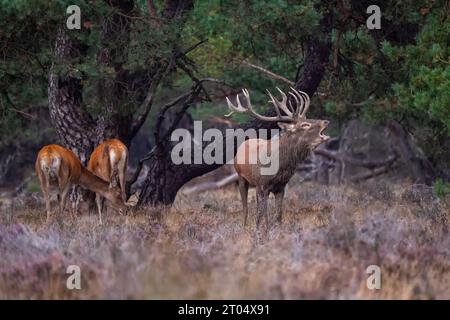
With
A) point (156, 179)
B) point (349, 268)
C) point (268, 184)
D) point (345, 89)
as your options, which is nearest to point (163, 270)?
point (349, 268)

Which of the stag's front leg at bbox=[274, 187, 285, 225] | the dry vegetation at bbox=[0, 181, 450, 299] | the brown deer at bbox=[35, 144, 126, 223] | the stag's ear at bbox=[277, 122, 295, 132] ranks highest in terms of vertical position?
the stag's ear at bbox=[277, 122, 295, 132]

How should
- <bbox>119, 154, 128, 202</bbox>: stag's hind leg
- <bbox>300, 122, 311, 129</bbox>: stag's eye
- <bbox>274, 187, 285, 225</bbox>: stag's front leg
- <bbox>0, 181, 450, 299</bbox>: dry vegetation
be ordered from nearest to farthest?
<bbox>0, 181, 450, 299</bbox>: dry vegetation < <bbox>274, 187, 285, 225</bbox>: stag's front leg < <bbox>300, 122, 311, 129</bbox>: stag's eye < <bbox>119, 154, 128, 202</bbox>: stag's hind leg

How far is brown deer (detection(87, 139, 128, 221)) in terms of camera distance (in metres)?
12.8

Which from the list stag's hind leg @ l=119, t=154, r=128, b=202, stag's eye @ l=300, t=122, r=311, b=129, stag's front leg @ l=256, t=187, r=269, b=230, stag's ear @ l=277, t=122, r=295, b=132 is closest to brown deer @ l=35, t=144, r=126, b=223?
stag's hind leg @ l=119, t=154, r=128, b=202

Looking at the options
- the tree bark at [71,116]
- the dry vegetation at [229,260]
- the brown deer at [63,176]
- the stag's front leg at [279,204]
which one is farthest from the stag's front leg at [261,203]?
the tree bark at [71,116]

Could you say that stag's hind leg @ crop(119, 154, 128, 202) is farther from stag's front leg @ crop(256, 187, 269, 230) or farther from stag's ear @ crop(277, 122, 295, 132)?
stag's ear @ crop(277, 122, 295, 132)

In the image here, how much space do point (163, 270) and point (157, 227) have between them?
3.16 meters

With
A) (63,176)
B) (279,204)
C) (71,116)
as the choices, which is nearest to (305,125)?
(279,204)

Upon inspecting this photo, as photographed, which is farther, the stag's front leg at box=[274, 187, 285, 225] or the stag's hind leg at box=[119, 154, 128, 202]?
the stag's hind leg at box=[119, 154, 128, 202]

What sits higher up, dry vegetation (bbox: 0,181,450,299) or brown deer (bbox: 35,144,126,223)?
brown deer (bbox: 35,144,126,223)

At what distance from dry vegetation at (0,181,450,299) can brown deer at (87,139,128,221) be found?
8.52 ft

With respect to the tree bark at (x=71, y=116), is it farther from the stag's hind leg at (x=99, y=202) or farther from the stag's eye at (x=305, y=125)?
the stag's eye at (x=305, y=125)

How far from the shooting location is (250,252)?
797 centimetres

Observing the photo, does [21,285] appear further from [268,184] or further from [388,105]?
[388,105]
